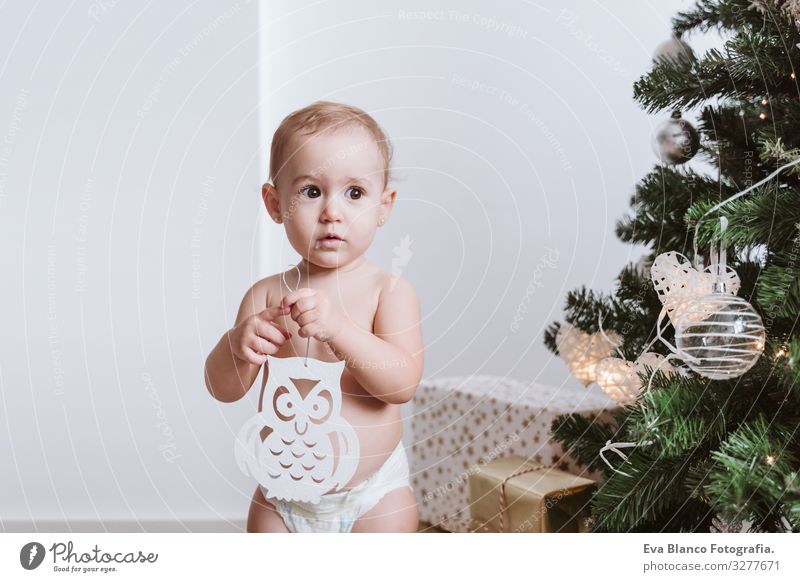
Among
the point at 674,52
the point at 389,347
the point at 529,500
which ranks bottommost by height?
the point at 529,500

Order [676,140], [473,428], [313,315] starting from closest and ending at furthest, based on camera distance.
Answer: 1. [313,315]
2. [676,140]
3. [473,428]

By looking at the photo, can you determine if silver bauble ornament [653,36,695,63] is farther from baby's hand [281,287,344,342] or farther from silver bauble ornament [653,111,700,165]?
baby's hand [281,287,344,342]

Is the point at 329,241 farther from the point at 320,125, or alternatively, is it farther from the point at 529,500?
the point at 529,500

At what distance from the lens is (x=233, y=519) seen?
2.22ft

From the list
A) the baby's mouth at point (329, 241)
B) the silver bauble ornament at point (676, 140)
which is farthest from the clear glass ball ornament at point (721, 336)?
the baby's mouth at point (329, 241)

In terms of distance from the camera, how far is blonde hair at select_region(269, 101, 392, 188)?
20.0 inches

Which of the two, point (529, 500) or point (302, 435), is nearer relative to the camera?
point (302, 435)

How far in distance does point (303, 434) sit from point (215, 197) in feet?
0.88

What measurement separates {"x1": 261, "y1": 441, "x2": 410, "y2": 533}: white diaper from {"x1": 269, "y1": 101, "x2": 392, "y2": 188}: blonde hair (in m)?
0.20

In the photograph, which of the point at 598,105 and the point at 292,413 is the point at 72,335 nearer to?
the point at 292,413

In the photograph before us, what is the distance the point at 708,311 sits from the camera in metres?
0.51

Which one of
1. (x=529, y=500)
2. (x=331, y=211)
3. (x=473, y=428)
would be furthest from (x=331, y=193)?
(x=473, y=428)

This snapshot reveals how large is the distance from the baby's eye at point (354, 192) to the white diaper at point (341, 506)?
0.18 metres
